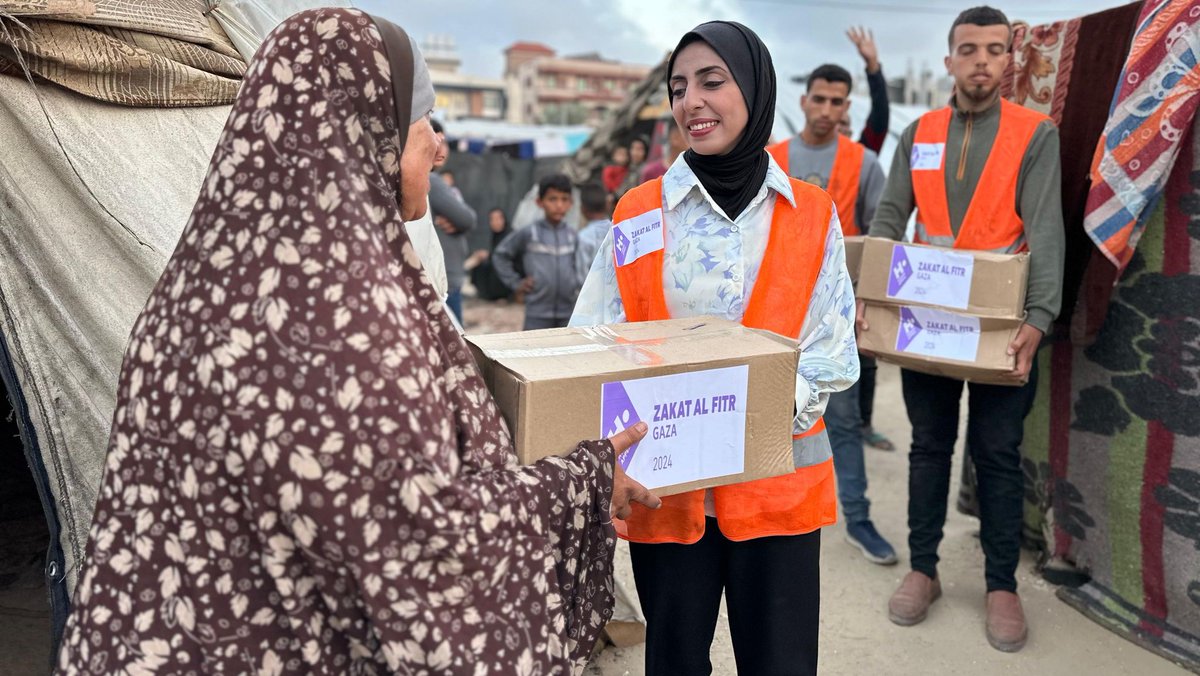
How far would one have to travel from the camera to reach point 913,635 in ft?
10.2

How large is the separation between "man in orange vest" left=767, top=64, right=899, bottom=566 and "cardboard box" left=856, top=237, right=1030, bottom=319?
1071mm

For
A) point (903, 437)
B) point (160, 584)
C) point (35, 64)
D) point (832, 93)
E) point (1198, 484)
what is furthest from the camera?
point (903, 437)

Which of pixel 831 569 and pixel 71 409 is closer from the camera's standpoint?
pixel 71 409

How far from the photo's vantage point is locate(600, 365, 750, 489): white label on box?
154 centimetres

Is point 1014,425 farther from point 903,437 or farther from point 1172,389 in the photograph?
point 903,437

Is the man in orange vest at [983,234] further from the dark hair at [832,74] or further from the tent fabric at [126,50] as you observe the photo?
the tent fabric at [126,50]

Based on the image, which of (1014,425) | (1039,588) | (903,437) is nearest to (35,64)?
(1014,425)

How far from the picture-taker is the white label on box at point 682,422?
154 centimetres

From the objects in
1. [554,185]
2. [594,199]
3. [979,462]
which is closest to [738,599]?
[979,462]

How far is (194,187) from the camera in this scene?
2424 millimetres

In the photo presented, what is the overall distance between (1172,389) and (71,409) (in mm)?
3341

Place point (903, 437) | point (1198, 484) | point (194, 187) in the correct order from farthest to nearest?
point (903, 437), point (1198, 484), point (194, 187)

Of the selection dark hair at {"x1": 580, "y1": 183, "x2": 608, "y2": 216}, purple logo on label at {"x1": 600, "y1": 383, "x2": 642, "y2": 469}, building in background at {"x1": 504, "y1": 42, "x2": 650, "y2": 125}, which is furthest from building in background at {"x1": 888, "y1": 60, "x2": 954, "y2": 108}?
building in background at {"x1": 504, "y1": 42, "x2": 650, "y2": 125}

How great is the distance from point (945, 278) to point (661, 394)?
4.88 ft
